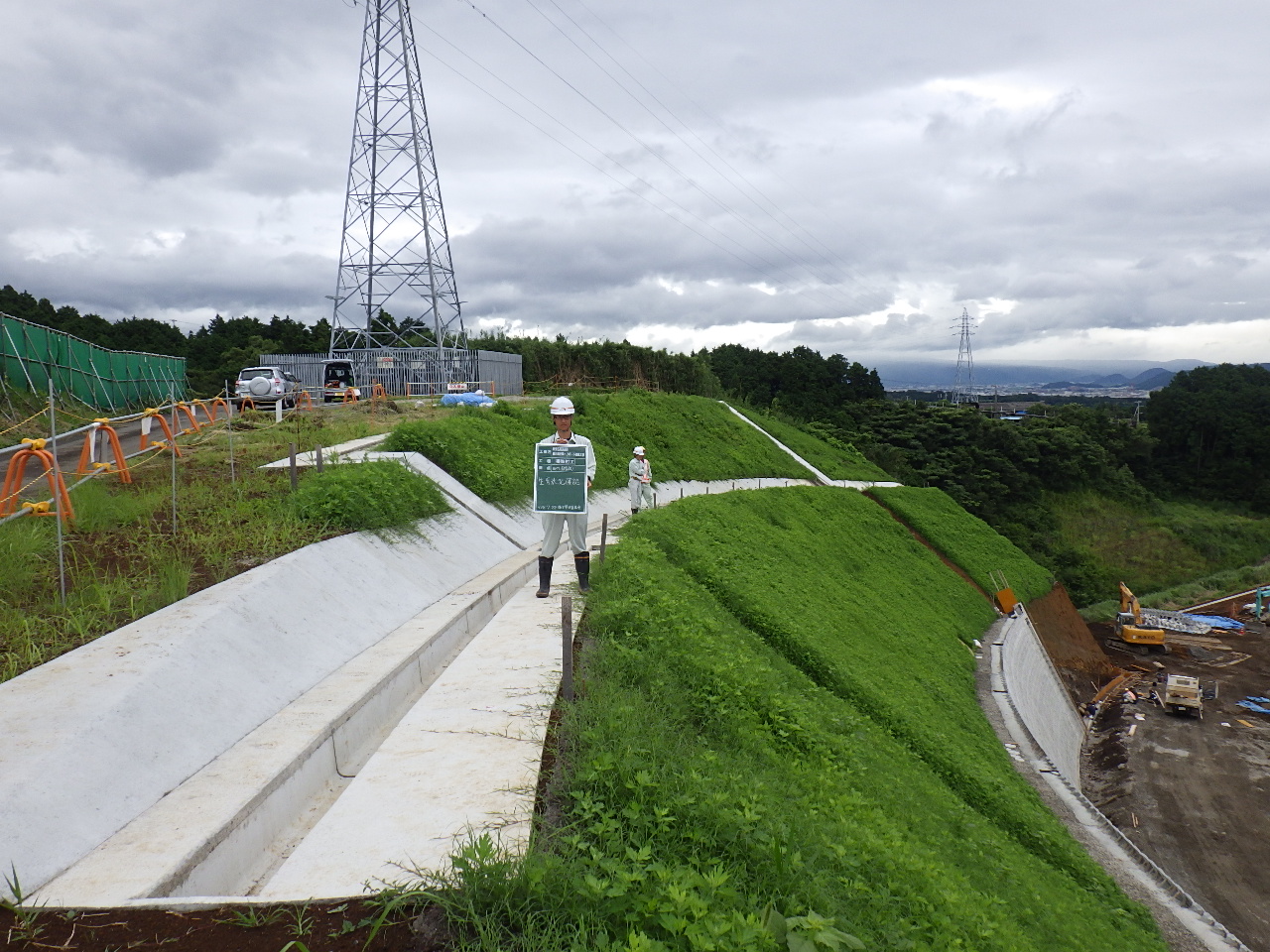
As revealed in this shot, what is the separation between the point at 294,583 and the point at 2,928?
4.73 metres

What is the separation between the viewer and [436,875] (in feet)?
11.6

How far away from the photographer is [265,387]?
25.7 meters

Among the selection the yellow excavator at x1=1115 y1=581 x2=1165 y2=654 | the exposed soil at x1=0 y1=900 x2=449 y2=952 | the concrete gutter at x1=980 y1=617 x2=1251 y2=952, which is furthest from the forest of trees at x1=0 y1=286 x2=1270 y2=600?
the exposed soil at x1=0 y1=900 x2=449 y2=952

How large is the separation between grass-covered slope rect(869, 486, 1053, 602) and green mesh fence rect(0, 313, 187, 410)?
25.1 m

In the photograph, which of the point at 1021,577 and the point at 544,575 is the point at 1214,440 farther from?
the point at 544,575

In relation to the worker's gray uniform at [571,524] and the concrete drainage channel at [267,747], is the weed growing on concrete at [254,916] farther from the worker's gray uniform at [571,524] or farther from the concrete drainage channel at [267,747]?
the worker's gray uniform at [571,524]

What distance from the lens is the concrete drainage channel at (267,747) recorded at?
13.4 ft

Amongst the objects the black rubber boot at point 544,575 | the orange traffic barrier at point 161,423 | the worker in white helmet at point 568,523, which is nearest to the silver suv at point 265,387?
the orange traffic barrier at point 161,423

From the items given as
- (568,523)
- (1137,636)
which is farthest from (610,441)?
(1137,636)

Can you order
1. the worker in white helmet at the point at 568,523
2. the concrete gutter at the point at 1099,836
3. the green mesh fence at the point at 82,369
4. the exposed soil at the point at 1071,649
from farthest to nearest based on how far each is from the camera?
the exposed soil at the point at 1071,649 → the green mesh fence at the point at 82,369 → the concrete gutter at the point at 1099,836 → the worker in white helmet at the point at 568,523

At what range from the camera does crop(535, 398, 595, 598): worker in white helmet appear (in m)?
8.71

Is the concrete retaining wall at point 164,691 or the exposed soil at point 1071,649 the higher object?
the concrete retaining wall at point 164,691

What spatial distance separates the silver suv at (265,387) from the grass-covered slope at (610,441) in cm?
849

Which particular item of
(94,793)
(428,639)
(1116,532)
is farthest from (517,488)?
(1116,532)
